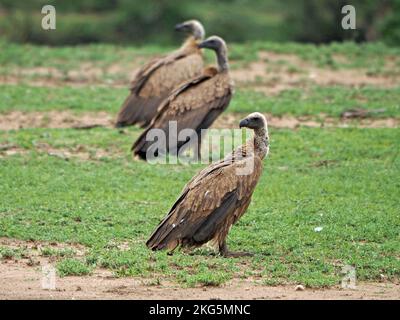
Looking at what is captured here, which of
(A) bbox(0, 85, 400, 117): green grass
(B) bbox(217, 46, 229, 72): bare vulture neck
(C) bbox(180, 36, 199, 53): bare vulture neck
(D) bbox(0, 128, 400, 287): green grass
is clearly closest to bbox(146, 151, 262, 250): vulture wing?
(D) bbox(0, 128, 400, 287): green grass

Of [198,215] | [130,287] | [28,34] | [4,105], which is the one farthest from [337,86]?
[28,34]

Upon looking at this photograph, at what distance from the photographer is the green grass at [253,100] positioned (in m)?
15.1

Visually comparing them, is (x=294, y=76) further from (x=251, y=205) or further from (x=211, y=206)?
(x=211, y=206)

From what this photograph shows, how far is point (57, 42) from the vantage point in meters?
35.4

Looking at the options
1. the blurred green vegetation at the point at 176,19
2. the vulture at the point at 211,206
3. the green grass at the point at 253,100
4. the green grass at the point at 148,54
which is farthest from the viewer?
the blurred green vegetation at the point at 176,19

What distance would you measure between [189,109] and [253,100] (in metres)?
2.87

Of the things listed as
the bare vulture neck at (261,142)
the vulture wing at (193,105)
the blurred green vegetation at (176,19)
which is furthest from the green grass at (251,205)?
the blurred green vegetation at (176,19)

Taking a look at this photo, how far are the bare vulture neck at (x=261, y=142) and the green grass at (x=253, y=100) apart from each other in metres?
5.38

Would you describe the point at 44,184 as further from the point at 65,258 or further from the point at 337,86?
the point at 337,86

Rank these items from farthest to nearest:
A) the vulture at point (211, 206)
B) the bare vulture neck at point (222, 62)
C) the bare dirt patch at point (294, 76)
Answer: the bare dirt patch at point (294, 76) → the bare vulture neck at point (222, 62) → the vulture at point (211, 206)

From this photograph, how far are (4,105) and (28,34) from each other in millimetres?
18481

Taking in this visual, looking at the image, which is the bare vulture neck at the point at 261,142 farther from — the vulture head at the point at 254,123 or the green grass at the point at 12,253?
the green grass at the point at 12,253
